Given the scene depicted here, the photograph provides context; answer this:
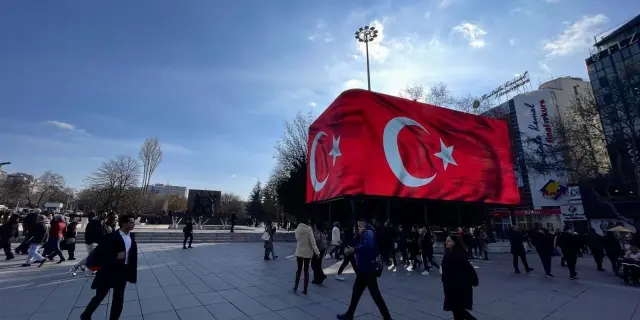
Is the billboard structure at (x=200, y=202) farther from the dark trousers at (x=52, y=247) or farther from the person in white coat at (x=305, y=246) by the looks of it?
the person in white coat at (x=305, y=246)

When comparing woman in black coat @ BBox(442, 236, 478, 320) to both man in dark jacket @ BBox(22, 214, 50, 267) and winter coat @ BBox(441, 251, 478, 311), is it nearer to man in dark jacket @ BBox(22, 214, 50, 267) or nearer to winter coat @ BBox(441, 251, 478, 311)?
winter coat @ BBox(441, 251, 478, 311)

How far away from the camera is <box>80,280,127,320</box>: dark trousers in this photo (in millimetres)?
4266

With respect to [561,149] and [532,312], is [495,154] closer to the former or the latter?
[561,149]

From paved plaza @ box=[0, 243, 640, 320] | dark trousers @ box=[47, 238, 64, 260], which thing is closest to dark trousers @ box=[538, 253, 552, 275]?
paved plaza @ box=[0, 243, 640, 320]

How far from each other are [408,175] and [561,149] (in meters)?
14.9

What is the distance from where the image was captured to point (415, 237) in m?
12.0

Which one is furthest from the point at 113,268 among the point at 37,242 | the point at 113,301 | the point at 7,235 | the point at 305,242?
the point at 7,235

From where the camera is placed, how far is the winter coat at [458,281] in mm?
4203

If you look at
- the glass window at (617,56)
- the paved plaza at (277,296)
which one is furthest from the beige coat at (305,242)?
the glass window at (617,56)

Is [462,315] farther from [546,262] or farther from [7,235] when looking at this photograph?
[7,235]

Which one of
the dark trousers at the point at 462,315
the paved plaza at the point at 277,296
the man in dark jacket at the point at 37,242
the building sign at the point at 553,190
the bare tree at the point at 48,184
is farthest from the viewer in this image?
the bare tree at the point at 48,184

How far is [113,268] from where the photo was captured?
444cm

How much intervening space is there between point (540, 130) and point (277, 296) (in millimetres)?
59790

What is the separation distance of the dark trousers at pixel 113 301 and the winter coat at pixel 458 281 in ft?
16.0
